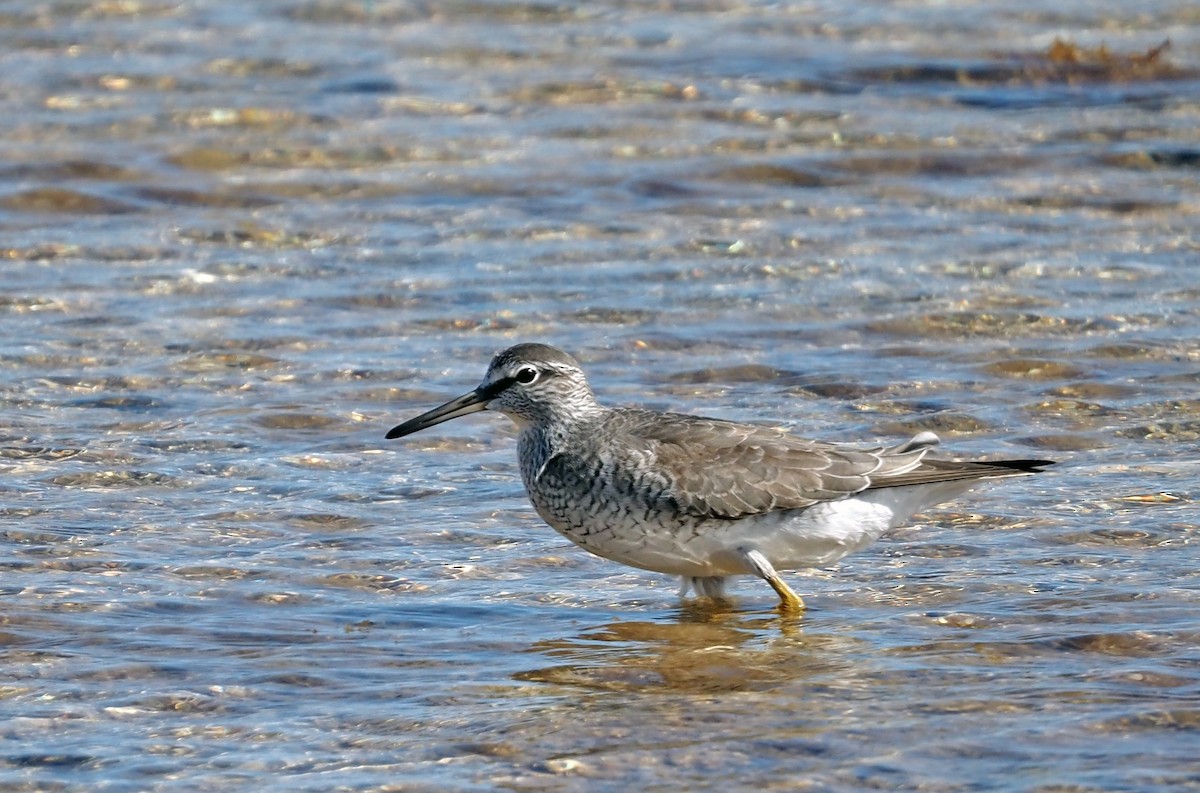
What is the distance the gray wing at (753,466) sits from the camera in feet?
26.0

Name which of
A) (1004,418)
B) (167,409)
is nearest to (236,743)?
(167,409)

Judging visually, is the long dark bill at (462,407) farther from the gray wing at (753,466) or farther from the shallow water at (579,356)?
the gray wing at (753,466)

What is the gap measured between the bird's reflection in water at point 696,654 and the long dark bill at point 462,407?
4.24ft

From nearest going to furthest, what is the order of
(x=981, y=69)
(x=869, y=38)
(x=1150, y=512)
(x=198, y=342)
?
(x=1150, y=512) < (x=198, y=342) < (x=981, y=69) < (x=869, y=38)

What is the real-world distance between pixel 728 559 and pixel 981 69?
11.2 metres

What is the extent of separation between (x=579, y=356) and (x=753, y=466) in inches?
142

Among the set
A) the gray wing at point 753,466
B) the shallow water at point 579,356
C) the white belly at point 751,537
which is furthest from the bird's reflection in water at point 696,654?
the gray wing at point 753,466

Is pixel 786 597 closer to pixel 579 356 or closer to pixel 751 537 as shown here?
pixel 751 537

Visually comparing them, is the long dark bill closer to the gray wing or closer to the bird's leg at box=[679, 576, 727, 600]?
the gray wing

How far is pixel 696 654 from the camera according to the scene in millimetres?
7562

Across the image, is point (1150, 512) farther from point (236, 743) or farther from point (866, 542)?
point (236, 743)

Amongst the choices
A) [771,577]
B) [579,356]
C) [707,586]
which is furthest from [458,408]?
[579,356]

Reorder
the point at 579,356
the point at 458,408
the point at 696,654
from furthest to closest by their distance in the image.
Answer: the point at 579,356, the point at 458,408, the point at 696,654

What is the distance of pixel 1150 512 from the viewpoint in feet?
29.0
